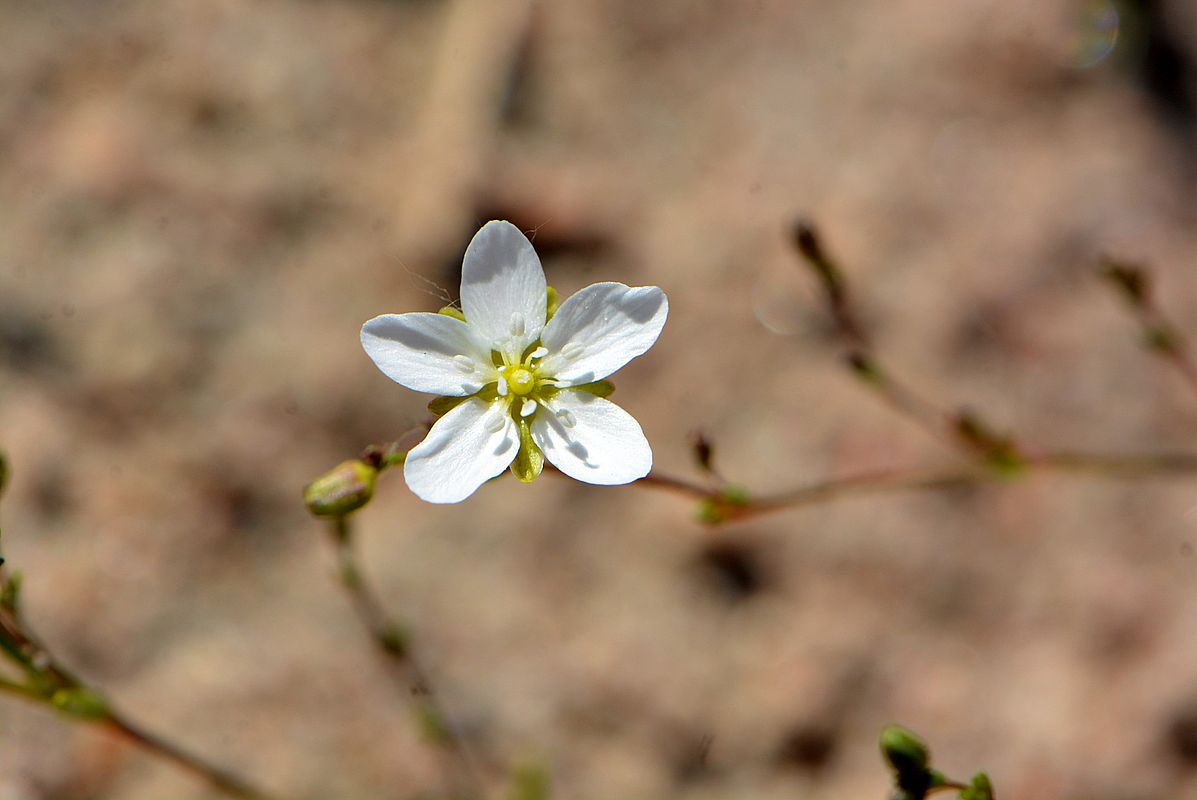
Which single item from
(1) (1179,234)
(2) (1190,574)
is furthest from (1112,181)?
(2) (1190,574)

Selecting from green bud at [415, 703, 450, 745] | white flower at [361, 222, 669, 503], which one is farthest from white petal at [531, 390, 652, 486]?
green bud at [415, 703, 450, 745]

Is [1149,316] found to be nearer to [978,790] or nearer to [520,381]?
[978,790]

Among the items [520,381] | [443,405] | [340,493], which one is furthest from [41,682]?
[520,381]

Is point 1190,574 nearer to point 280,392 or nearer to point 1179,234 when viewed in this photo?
point 1179,234

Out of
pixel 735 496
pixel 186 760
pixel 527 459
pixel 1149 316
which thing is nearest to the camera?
pixel 527 459

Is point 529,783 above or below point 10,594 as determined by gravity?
above

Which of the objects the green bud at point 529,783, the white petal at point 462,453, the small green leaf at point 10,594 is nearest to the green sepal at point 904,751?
the white petal at point 462,453
